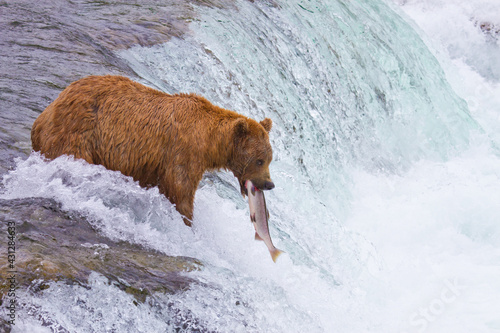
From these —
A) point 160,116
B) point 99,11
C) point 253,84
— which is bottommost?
point 99,11

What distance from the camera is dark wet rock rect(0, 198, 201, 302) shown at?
2801 mm

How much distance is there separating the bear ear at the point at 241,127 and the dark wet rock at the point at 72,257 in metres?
0.97

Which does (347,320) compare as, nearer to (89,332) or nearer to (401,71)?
(89,332)

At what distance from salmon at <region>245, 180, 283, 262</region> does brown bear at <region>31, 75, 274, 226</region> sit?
65mm

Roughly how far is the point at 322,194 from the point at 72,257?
167 inches

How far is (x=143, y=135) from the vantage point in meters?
3.77

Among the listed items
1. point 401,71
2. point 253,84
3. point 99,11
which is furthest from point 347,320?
point 401,71

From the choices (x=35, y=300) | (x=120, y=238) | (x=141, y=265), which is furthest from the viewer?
(x=120, y=238)

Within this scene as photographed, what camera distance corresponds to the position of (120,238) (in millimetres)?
3492

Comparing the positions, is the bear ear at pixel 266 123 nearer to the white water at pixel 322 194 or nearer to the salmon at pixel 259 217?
the salmon at pixel 259 217

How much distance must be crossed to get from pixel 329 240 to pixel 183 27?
10.2 ft

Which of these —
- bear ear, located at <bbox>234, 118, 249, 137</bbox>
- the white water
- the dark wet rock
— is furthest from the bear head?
the dark wet rock

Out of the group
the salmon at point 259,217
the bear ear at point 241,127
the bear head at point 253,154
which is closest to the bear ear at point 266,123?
the bear head at point 253,154

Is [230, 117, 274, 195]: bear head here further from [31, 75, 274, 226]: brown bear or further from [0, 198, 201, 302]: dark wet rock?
[0, 198, 201, 302]: dark wet rock
